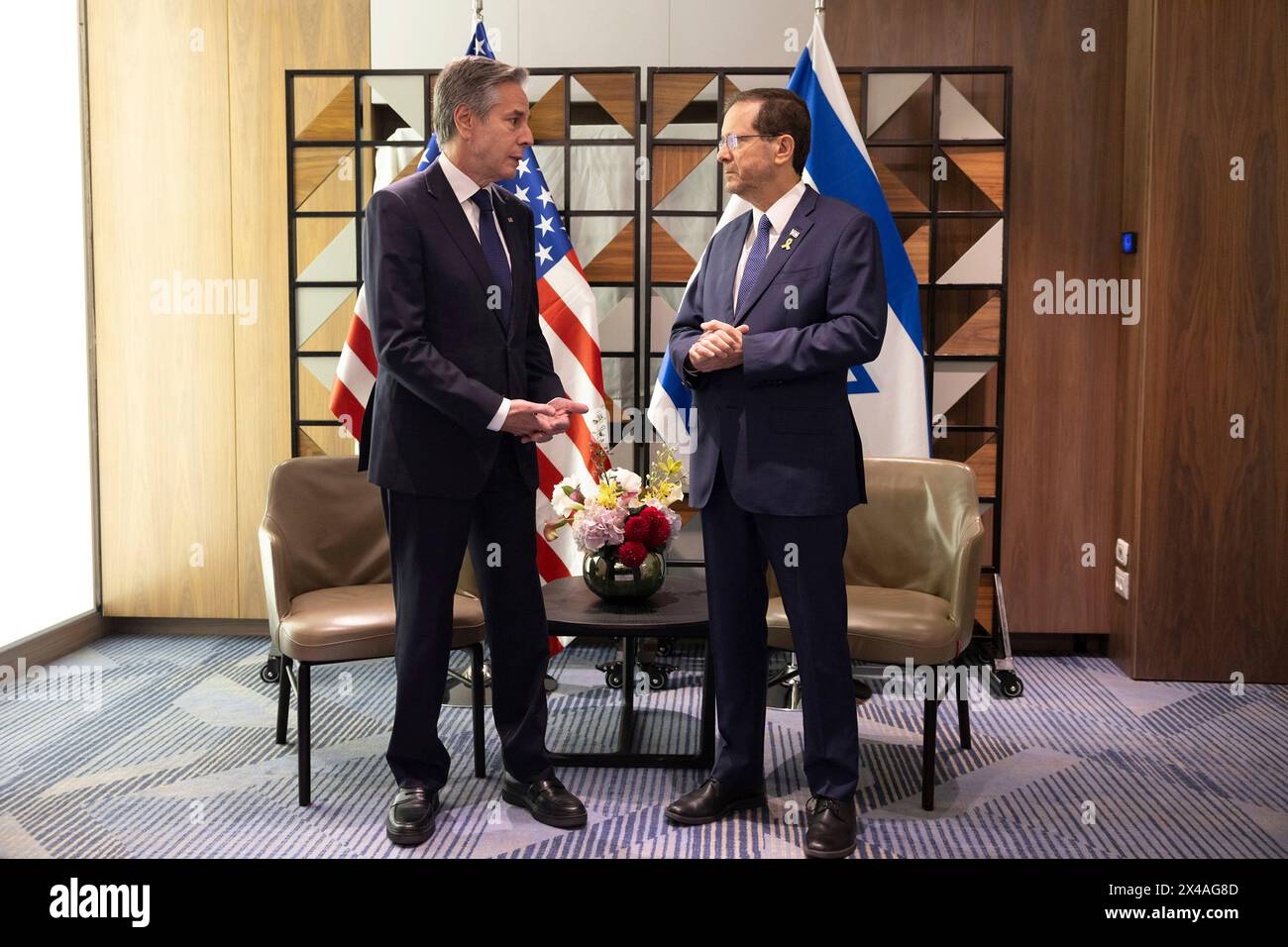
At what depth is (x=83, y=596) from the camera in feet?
16.3

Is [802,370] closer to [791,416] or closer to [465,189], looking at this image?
[791,416]

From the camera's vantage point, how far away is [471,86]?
2766 mm

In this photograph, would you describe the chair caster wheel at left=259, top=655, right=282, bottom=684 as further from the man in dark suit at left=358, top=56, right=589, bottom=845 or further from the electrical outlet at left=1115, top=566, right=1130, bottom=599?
the electrical outlet at left=1115, top=566, right=1130, bottom=599

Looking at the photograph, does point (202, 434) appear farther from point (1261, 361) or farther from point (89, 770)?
point (1261, 361)

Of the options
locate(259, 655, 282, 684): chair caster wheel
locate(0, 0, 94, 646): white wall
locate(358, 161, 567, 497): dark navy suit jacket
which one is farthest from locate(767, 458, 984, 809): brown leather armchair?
locate(0, 0, 94, 646): white wall

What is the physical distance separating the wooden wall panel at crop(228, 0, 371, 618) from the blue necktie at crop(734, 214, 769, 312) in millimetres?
2746

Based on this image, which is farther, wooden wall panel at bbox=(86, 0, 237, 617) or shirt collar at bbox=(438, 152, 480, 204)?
wooden wall panel at bbox=(86, 0, 237, 617)

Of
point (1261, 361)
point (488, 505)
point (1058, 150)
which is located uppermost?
point (1058, 150)

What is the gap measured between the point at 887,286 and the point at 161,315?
3194 mm

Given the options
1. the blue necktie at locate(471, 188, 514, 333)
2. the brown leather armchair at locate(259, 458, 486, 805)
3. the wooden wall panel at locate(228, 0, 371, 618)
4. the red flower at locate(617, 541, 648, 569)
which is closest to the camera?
the blue necktie at locate(471, 188, 514, 333)

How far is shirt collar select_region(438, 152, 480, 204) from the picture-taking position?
2828 mm

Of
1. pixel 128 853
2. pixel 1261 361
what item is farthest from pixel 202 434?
pixel 1261 361

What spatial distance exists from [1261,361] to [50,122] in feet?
16.6

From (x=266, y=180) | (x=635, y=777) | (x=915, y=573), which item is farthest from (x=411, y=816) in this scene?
(x=266, y=180)
